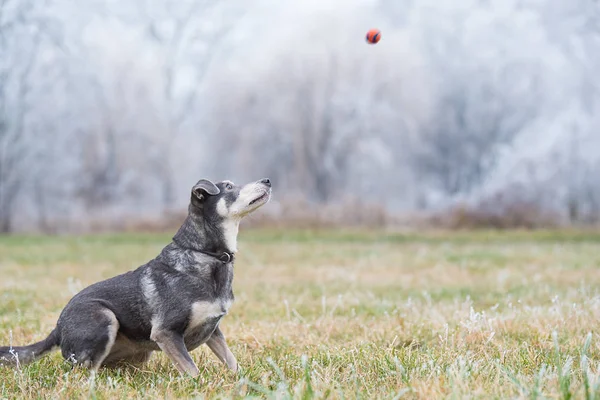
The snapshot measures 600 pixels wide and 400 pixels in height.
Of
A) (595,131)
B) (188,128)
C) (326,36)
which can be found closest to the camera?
(595,131)

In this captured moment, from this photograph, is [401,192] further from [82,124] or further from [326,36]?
[82,124]

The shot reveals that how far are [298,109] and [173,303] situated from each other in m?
17.6

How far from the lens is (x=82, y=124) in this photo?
20.9 metres

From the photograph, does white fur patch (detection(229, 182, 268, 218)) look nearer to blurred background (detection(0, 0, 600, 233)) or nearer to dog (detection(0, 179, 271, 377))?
dog (detection(0, 179, 271, 377))

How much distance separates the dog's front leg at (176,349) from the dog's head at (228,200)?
0.64 metres

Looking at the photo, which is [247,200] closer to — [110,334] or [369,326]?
[110,334]

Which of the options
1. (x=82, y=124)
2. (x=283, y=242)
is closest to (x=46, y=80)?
(x=82, y=124)

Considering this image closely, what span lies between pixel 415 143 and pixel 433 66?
8.06 ft

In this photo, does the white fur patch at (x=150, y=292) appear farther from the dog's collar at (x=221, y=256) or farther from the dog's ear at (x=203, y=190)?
the dog's ear at (x=203, y=190)

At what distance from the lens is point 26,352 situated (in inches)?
137

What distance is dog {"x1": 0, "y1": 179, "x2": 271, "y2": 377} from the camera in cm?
332

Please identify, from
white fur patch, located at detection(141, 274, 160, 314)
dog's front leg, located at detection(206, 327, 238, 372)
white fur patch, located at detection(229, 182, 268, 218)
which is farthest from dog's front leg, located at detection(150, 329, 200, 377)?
white fur patch, located at detection(229, 182, 268, 218)

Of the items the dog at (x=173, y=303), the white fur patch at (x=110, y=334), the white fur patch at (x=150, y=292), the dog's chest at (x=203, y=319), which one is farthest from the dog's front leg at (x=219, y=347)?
the white fur patch at (x=110, y=334)

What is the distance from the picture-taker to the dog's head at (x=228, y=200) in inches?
137
